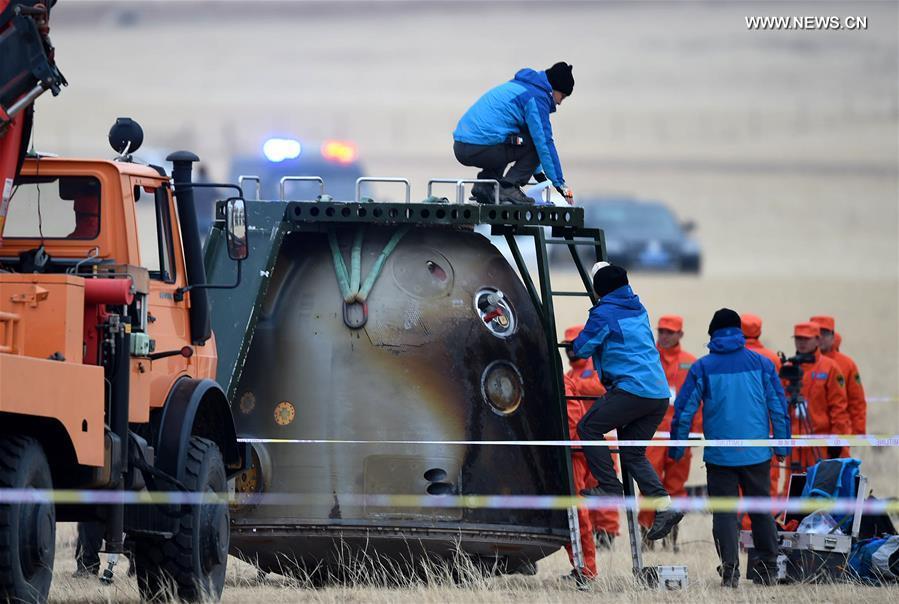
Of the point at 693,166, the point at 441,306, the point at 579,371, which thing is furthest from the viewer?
the point at 693,166

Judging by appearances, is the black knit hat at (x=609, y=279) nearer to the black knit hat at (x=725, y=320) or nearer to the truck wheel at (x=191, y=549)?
the black knit hat at (x=725, y=320)

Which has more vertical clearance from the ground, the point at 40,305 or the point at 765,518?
the point at 40,305

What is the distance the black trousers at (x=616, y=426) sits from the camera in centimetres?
1207

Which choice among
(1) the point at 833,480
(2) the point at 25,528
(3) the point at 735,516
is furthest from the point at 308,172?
(2) the point at 25,528

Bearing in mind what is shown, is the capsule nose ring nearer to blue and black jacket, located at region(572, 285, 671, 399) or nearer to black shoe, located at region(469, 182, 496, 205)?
black shoe, located at region(469, 182, 496, 205)

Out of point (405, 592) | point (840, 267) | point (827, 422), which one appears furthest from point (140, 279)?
point (840, 267)

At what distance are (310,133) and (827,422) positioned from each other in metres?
63.7

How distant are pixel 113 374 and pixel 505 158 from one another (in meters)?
4.29

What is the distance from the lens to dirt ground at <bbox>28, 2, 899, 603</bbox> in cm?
4700

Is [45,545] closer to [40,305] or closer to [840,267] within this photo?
[40,305]

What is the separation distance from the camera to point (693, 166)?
74688 mm

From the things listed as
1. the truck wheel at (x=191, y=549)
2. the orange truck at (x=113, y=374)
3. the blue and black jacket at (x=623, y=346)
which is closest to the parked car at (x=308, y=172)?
the blue and black jacket at (x=623, y=346)

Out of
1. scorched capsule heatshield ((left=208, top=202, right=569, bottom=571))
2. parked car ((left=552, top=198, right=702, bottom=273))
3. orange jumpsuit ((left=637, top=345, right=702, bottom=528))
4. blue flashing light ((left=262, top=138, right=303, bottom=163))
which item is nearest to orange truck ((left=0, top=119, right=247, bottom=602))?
scorched capsule heatshield ((left=208, top=202, right=569, bottom=571))

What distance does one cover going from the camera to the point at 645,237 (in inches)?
1560
